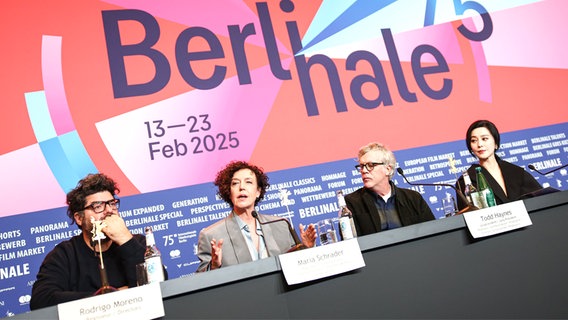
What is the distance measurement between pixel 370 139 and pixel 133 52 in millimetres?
1628

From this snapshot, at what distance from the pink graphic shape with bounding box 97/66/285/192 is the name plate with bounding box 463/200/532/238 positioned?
1.88 meters

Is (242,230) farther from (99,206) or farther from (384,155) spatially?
(384,155)

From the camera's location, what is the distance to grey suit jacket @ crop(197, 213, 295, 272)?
2.72 metres

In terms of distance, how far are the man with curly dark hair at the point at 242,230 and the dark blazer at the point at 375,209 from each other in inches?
14.8

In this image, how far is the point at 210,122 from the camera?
3697 mm

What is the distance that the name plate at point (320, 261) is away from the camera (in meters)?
1.75

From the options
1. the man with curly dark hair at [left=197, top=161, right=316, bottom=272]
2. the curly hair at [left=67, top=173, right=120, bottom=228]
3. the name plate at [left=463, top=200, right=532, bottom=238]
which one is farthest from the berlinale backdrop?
the name plate at [left=463, top=200, right=532, bottom=238]

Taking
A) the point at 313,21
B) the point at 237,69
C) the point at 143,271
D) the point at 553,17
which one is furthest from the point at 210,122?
the point at 553,17

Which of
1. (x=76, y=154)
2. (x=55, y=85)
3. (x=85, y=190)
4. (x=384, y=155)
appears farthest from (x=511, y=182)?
(x=55, y=85)

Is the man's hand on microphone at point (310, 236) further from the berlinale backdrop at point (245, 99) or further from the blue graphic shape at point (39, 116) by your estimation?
the blue graphic shape at point (39, 116)

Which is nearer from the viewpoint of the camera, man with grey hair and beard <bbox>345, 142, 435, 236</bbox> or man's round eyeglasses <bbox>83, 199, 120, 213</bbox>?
man's round eyeglasses <bbox>83, 199, 120, 213</bbox>

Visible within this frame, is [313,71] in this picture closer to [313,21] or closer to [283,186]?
[313,21]

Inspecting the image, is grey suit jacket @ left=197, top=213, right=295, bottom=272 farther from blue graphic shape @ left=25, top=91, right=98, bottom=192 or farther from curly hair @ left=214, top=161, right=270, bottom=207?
blue graphic shape @ left=25, top=91, right=98, bottom=192

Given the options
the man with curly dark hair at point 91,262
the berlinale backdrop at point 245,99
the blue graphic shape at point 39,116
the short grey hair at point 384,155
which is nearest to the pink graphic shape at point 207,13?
the berlinale backdrop at point 245,99
